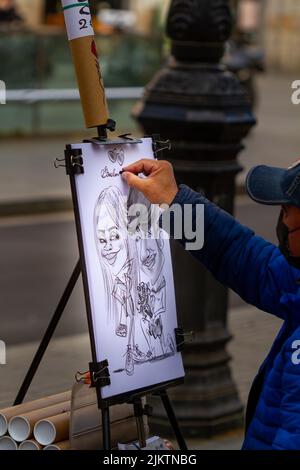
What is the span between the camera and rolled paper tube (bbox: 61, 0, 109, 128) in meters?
3.64

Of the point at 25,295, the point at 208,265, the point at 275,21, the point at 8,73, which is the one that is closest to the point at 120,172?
the point at 208,265

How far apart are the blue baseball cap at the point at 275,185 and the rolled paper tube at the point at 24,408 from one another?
100 centimetres

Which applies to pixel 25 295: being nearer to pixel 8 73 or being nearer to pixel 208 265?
pixel 208 265

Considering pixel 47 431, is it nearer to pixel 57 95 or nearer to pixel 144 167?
pixel 144 167

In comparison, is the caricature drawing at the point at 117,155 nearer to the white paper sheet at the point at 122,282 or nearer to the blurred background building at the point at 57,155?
the white paper sheet at the point at 122,282

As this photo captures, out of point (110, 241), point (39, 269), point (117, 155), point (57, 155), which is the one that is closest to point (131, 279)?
point (110, 241)

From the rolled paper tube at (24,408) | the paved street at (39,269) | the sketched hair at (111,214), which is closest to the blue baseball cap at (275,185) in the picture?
the sketched hair at (111,214)

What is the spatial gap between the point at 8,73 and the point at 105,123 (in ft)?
44.2

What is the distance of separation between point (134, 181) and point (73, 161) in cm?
20

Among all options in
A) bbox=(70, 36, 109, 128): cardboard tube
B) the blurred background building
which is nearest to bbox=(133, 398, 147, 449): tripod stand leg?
bbox=(70, 36, 109, 128): cardboard tube

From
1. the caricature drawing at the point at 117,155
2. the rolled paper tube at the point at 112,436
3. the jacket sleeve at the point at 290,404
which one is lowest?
the rolled paper tube at the point at 112,436

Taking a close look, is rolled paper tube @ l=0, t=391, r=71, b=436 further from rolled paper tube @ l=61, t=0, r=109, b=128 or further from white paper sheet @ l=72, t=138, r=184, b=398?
rolled paper tube @ l=61, t=0, r=109, b=128

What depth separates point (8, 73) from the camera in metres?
17.0

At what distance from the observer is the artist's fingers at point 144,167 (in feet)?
11.9
